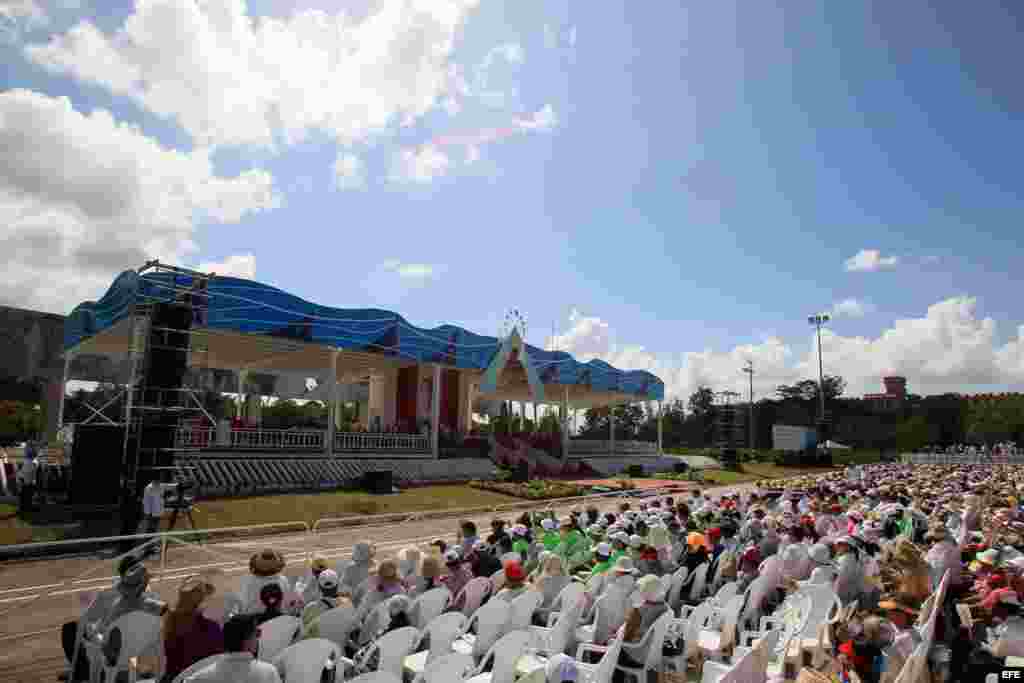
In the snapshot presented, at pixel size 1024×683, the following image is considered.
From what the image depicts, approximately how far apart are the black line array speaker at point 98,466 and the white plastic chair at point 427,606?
1135 cm

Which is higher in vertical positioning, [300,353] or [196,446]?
[300,353]

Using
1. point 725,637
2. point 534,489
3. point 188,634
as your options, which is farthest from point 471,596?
point 534,489

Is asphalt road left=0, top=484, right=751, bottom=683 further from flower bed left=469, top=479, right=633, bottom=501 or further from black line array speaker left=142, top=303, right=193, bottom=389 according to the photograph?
flower bed left=469, top=479, right=633, bottom=501

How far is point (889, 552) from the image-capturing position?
7832 millimetres

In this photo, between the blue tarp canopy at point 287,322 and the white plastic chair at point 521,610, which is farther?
the blue tarp canopy at point 287,322

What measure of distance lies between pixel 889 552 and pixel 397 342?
16.8 meters

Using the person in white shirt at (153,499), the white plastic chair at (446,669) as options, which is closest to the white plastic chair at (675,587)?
the white plastic chair at (446,669)

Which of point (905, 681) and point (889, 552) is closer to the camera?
point (905, 681)

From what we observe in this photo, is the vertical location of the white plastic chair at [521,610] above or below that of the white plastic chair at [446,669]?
below

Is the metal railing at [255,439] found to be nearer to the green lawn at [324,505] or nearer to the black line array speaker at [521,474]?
the green lawn at [324,505]

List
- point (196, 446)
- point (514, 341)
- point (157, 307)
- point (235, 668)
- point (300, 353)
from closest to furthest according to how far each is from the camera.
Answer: point (235, 668)
point (157, 307)
point (196, 446)
point (300, 353)
point (514, 341)

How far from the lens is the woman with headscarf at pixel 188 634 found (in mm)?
3721

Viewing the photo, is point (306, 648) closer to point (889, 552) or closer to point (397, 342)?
point (889, 552)

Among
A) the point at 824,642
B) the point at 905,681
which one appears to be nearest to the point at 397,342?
the point at 824,642
